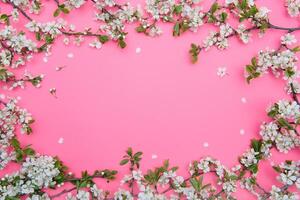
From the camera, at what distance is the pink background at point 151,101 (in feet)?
5.99

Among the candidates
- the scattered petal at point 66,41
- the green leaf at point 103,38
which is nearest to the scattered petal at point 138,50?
the green leaf at point 103,38

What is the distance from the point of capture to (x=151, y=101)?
1.86 meters

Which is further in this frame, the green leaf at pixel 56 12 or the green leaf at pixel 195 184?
the green leaf at pixel 56 12

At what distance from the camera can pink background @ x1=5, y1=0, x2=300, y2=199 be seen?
1826 mm

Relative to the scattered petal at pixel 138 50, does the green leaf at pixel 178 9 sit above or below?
above

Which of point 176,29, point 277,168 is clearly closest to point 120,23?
point 176,29

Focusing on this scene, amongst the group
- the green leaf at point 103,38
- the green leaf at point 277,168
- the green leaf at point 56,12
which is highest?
the green leaf at point 56,12

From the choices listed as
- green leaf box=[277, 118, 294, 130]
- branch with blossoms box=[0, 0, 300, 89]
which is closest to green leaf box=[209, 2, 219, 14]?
branch with blossoms box=[0, 0, 300, 89]

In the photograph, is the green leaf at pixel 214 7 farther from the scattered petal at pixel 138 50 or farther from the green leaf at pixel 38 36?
the green leaf at pixel 38 36

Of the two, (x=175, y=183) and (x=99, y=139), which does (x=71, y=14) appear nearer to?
(x=99, y=139)

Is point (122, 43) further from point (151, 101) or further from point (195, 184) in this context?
point (195, 184)

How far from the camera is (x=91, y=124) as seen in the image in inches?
72.7

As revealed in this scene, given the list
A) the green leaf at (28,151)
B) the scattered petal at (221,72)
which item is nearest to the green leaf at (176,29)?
the scattered petal at (221,72)

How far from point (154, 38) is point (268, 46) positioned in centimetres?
47
